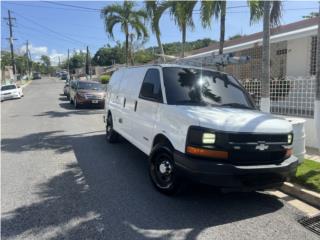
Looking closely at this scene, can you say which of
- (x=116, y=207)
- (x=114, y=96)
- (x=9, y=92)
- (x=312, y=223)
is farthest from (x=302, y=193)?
(x=9, y=92)

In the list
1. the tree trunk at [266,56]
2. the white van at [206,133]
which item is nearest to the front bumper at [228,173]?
the white van at [206,133]

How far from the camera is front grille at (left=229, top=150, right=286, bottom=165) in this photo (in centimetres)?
426

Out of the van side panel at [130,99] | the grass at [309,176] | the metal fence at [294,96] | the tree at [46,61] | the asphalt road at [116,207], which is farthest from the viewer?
the tree at [46,61]

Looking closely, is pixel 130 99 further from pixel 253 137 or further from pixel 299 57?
pixel 299 57

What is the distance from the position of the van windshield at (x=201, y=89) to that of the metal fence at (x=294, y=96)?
348cm

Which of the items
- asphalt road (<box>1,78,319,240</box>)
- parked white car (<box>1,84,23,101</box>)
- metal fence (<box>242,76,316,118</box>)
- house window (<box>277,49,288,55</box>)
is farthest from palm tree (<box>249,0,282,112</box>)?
parked white car (<box>1,84,23,101</box>)

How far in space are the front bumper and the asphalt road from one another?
0.47 m

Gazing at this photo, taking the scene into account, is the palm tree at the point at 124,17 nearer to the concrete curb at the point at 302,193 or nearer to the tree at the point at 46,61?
the concrete curb at the point at 302,193

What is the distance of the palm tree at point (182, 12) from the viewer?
12273 mm

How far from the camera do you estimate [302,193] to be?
5.05 metres

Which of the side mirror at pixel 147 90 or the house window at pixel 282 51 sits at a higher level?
the house window at pixel 282 51

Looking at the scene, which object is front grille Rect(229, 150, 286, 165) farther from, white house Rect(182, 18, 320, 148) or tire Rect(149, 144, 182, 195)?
white house Rect(182, 18, 320, 148)

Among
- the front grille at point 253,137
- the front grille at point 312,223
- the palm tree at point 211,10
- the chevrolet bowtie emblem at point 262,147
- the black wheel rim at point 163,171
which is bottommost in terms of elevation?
the front grille at point 312,223

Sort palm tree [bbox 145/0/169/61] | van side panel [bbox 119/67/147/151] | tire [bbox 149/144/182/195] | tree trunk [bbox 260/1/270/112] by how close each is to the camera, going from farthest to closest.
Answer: palm tree [bbox 145/0/169/61] < tree trunk [bbox 260/1/270/112] < van side panel [bbox 119/67/147/151] < tire [bbox 149/144/182/195]
